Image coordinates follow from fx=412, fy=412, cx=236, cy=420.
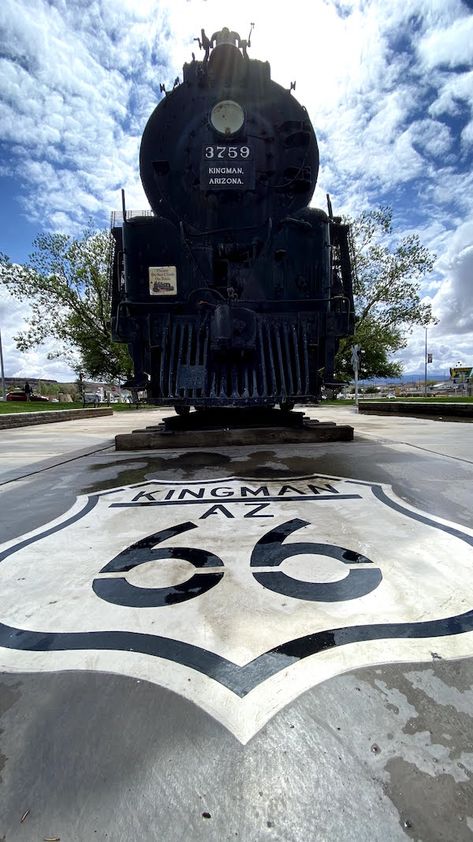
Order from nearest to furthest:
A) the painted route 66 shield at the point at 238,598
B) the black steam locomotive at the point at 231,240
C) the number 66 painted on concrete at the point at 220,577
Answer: the painted route 66 shield at the point at 238,598 → the number 66 painted on concrete at the point at 220,577 → the black steam locomotive at the point at 231,240

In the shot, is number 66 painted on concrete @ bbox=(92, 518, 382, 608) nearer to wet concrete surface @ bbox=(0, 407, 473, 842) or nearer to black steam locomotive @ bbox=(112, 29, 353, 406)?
wet concrete surface @ bbox=(0, 407, 473, 842)

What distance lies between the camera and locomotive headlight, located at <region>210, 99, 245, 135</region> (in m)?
4.81

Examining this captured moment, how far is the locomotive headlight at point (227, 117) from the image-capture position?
481 centimetres

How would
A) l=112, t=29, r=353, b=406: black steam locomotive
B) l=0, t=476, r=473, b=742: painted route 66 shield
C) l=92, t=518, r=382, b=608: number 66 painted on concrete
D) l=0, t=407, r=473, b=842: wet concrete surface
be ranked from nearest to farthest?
l=0, t=407, r=473, b=842: wet concrete surface < l=0, t=476, r=473, b=742: painted route 66 shield < l=92, t=518, r=382, b=608: number 66 painted on concrete < l=112, t=29, r=353, b=406: black steam locomotive

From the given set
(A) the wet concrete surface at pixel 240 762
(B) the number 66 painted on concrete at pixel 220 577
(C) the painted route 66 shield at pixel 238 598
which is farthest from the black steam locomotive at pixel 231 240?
(A) the wet concrete surface at pixel 240 762

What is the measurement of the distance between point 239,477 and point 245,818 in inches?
103

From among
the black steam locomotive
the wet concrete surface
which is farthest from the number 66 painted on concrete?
the black steam locomotive

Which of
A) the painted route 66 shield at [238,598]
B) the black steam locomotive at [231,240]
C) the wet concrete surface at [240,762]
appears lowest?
the wet concrete surface at [240,762]

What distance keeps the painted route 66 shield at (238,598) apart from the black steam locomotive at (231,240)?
2733 mm

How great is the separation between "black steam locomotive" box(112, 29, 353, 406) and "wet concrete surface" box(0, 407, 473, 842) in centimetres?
381

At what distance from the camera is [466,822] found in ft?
2.26

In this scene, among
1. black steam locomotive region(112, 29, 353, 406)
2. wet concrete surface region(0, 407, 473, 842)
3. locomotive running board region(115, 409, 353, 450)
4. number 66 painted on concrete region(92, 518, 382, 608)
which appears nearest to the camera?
wet concrete surface region(0, 407, 473, 842)

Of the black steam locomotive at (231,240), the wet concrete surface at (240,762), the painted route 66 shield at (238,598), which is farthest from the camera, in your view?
the black steam locomotive at (231,240)

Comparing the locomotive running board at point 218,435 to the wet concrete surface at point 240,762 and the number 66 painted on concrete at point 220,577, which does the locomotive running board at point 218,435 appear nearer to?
the number 66 painted on concrete at point 220,577
